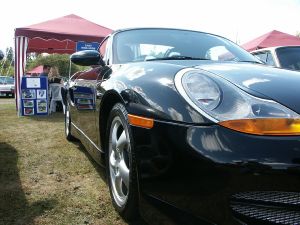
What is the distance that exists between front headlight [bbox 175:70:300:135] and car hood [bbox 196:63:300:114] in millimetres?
45

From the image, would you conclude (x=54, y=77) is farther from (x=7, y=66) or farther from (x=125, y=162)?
(x=7, y=66)

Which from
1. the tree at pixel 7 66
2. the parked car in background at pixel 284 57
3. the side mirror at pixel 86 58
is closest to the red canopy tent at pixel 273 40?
the parked car in background at pixel 284 57

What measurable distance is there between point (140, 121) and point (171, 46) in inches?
52.4

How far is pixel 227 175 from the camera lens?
4.61ft

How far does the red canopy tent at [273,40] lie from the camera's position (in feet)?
39.4

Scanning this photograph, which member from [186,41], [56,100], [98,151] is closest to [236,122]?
[98,151]

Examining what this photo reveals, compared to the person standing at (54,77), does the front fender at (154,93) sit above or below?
above

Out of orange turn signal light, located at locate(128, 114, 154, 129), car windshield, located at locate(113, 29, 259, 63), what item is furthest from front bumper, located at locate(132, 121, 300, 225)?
car windshield, located at locate(113, 29, 259, 63)

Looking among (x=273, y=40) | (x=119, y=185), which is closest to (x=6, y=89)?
(x=273, y=40)

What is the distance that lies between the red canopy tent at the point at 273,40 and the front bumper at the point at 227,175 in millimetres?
11102

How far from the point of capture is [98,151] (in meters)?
2.74

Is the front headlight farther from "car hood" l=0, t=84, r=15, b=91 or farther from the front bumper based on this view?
"car hood" l=0, t=84, r=15, b=91

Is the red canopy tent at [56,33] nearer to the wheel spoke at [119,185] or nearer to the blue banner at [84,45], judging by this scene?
the blue banner at [84,45]

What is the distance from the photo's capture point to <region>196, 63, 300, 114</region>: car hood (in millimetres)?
1636
